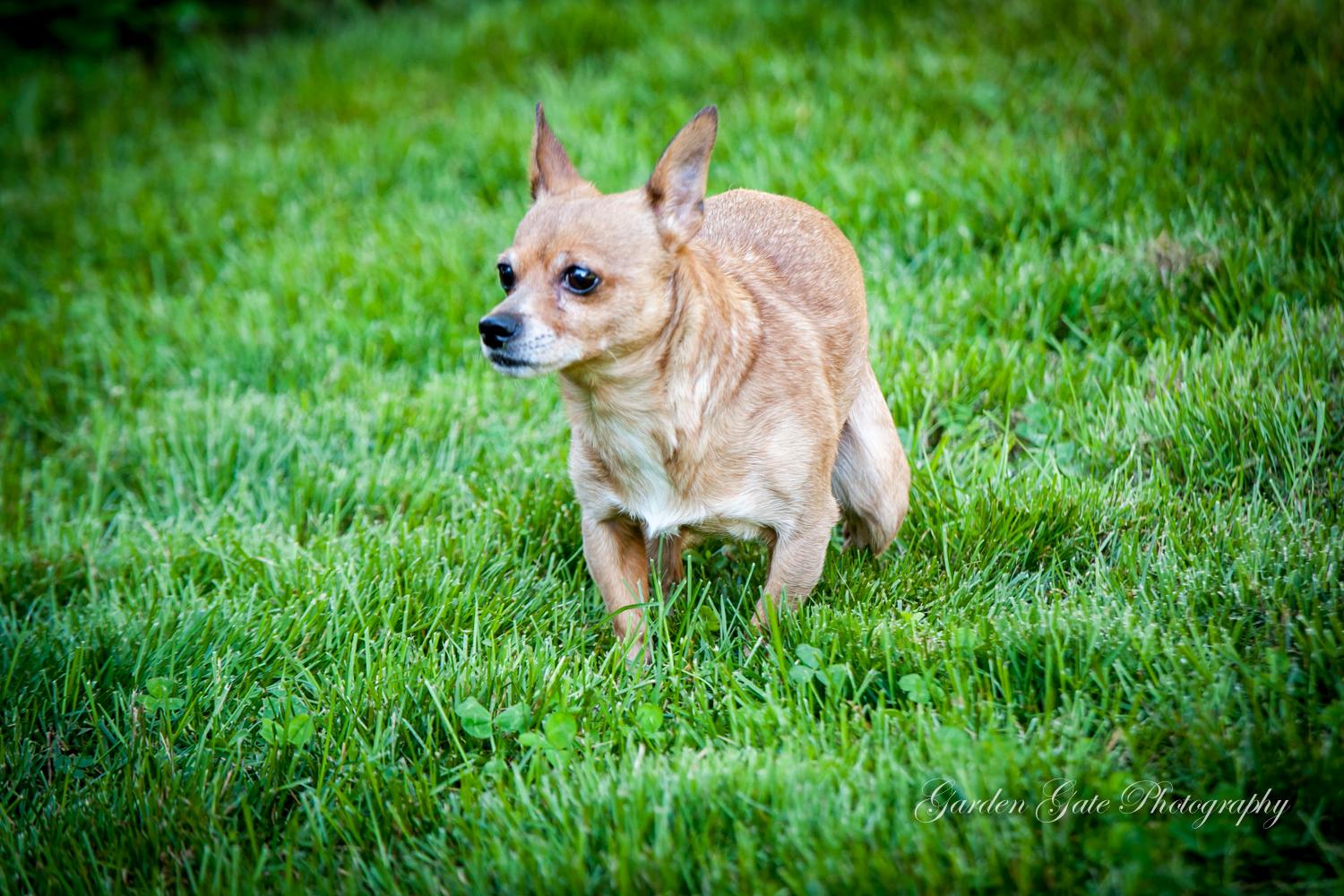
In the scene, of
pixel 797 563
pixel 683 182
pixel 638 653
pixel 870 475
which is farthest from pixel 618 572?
pixel 683 182

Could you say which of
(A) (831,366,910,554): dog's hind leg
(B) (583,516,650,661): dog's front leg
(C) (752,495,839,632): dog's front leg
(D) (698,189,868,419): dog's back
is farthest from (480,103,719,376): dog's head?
(A) (831,366,910,554): dog's hind leg

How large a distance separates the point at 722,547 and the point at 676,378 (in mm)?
789

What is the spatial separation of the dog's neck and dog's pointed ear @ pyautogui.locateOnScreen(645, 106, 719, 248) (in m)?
0.07

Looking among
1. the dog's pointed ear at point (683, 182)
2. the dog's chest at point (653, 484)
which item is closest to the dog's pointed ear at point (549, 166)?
the dog's pointed ear at point (683, 182)

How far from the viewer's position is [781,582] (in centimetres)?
273

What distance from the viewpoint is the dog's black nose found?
2.42 metres

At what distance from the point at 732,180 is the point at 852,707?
2.86m

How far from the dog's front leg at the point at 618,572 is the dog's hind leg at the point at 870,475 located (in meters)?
0.61

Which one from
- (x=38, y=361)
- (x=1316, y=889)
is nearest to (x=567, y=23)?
(x=38, y=361)

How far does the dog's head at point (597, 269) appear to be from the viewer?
2.45m

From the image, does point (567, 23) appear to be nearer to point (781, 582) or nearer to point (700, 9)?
point (700, 9)

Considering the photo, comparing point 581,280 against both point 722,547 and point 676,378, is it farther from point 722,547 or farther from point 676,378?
point 722,547

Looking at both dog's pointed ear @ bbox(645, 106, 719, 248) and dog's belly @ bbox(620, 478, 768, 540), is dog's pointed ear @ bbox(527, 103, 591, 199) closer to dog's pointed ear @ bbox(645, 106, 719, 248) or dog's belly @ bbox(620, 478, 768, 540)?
dog's pointed ear @ bbox(645, 106, 719, 248)

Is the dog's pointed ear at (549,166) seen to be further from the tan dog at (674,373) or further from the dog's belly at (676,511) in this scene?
the dog's belly at (676,511)
